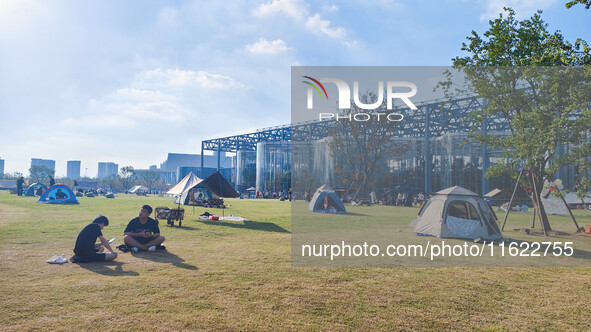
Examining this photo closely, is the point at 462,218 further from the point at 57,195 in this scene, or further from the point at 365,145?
the point at 57,195

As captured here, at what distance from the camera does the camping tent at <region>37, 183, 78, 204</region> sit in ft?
103

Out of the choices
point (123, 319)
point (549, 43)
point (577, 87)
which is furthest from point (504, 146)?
point (123, 319)

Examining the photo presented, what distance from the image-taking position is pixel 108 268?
326 inches

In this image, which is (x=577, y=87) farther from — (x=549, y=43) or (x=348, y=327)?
(x=348, y=327)

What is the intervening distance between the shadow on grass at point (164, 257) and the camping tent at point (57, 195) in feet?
87.3

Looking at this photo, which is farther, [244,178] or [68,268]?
[244,178]

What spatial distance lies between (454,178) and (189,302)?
3668 centimetres

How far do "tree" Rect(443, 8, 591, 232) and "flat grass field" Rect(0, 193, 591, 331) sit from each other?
6776 mm

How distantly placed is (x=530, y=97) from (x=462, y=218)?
23.5ft

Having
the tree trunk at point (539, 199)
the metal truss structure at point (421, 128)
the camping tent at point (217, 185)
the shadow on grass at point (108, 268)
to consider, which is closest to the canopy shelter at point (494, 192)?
the metal truss structure at point (421, 128)

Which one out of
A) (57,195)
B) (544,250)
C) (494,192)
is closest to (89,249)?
(544,250)

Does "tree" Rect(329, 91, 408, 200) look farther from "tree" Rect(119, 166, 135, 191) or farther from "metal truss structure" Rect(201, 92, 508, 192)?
"tree" Rect(119, 166, 135, 191)

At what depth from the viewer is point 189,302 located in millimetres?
6043

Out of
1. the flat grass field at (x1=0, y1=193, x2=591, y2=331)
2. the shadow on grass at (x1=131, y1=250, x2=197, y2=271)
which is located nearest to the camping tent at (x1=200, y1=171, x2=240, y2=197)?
the shadow on grass at (x1=131, y1=250, x2=197, y2=271)
